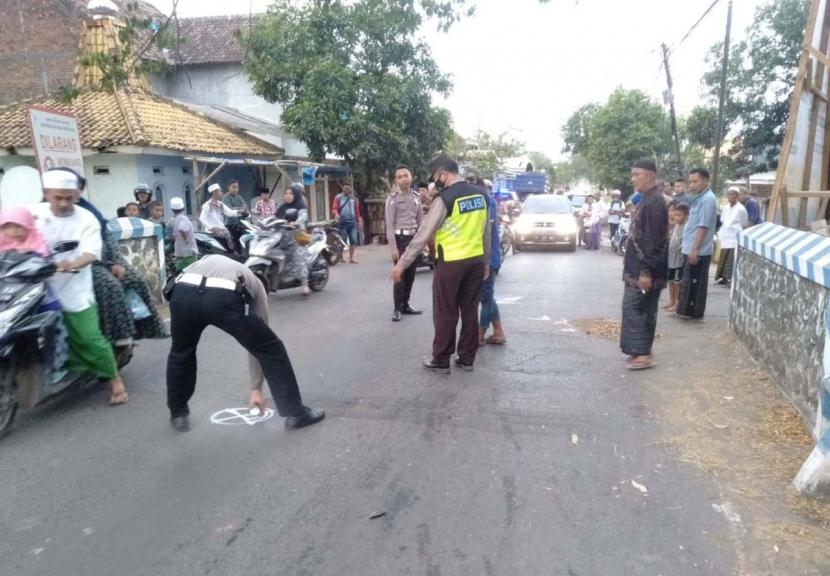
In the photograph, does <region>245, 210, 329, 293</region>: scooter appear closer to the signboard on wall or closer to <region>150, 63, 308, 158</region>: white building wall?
the signboard on wall

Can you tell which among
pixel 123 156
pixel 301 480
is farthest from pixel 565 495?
pixel 123 156

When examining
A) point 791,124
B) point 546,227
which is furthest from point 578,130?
point 791,124

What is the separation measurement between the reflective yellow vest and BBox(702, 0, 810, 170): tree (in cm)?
1820

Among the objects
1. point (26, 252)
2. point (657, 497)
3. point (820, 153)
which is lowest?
point (657, 497)

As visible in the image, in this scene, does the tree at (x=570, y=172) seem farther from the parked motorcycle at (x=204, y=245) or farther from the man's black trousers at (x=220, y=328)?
the man's black trousers at (x=220, y=328)

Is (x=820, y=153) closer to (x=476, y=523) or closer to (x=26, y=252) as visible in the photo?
(x=476, y=523)

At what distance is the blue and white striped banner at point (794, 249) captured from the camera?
424 cm

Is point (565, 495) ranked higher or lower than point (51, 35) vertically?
lower

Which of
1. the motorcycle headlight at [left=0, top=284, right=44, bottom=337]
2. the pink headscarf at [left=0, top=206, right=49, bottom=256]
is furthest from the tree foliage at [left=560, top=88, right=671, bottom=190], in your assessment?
the motorcycle headlight at [left=0, top=284, right=44, bottom=337]

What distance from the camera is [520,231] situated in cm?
1789

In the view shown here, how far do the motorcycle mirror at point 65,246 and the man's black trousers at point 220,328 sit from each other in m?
1.01

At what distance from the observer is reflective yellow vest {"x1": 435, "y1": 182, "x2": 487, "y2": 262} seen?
17.9 feet

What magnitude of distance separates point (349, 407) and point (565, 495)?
1.90 metres

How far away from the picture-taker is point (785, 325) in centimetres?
495
